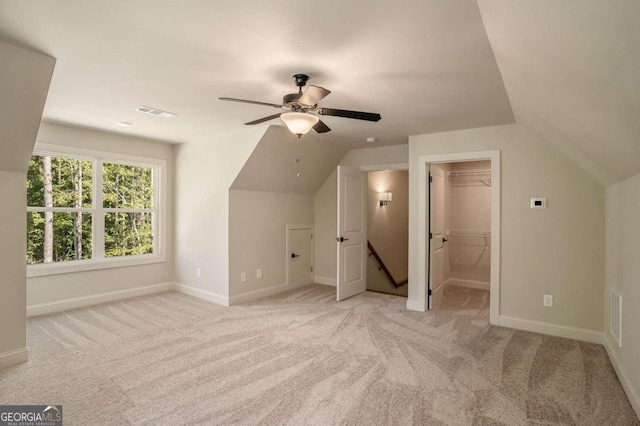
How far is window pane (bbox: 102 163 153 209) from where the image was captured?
4.93m

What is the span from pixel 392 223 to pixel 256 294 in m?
3.09

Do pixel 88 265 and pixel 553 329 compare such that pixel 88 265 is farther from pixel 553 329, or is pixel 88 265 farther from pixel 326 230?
pixel 553 329

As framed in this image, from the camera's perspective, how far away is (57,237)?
4449 millimetres

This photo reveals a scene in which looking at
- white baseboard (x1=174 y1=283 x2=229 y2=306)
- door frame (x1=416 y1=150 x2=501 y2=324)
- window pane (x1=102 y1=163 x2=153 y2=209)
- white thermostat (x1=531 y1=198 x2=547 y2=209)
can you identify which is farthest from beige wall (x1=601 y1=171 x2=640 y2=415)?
window pane (x1=102 y1=163 x2=153 y2=209)

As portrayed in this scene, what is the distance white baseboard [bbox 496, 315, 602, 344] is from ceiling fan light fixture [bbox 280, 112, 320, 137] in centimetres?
317

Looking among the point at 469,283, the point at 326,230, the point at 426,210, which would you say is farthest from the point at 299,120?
the point at 469,283

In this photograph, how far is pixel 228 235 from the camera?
15.4ft

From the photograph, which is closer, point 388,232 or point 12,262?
point 12,262

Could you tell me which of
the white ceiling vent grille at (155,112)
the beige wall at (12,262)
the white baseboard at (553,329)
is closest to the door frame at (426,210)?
the white baseboard at (553,329)

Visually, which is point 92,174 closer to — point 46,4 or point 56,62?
point 56,62

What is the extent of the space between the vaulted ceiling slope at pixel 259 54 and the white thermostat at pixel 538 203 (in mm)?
969

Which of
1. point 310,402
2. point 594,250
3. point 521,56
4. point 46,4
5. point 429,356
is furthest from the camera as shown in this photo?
point 594,250

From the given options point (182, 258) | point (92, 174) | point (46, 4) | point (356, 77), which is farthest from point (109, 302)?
point (356, 77)

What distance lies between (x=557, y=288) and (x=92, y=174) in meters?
6.05
